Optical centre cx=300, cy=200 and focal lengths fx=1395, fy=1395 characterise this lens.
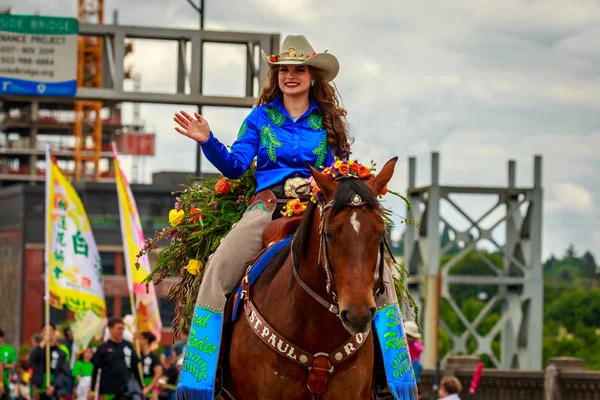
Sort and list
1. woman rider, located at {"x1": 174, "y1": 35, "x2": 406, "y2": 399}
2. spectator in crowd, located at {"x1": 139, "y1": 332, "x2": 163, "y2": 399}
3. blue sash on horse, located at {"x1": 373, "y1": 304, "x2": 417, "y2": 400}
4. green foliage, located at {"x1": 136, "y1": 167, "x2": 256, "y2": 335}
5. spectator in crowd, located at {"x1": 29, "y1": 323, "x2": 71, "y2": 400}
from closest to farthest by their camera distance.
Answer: blue sash on horse, located at {"x1": 373, "y1": 304, "x2": 417, "y2": 400} < woman rider, located at {"x1": 174, "y1": 35, "x2": 406, "y2": 399} < green foliage, located at {"x1": 136, "y1": 167, "x2": 256, "y2": 335} < spectator in crowd, located at {"x1": 139, "y1": 332, "x2": 163, "y2": 399} < spectator in crowd, located at {"x1": 29, "y1": 323, "x2": 71, "y2": 400}

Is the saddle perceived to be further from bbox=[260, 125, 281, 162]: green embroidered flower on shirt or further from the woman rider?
bbox=[260, 125, 281, 162]: green embroidered flower on shirt

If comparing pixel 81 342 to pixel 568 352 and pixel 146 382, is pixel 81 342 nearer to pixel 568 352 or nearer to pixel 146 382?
pixel 146 382

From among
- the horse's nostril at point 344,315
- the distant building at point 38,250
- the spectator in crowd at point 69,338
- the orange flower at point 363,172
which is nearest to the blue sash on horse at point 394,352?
the orange flower at point 363,172

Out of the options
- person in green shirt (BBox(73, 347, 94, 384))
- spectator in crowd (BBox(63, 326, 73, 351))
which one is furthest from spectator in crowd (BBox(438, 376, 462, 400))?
spectator in crowd (BBox(63, 326, 73, 351))

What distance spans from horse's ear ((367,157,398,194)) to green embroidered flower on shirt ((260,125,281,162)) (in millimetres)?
1561

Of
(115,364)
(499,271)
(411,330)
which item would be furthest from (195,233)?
(499,271)

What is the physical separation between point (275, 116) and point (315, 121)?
0.26 metres

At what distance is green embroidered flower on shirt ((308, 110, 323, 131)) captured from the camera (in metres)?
8.99

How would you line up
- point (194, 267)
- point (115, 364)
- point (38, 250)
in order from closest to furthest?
point (194, 267)
point (115, 364)
point (38, 250)

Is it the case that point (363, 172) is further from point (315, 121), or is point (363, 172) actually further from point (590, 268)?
point (590, 268)

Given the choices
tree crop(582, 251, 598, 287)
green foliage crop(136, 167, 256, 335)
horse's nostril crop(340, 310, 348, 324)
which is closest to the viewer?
horse's nostril crop(340, 310, 348, 324)

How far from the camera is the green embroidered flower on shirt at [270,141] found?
348 inches

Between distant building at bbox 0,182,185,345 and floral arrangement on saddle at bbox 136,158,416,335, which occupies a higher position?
floral arrangement on saddle at bbox 136,158,416,335

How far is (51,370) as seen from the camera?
21422 millimetres
